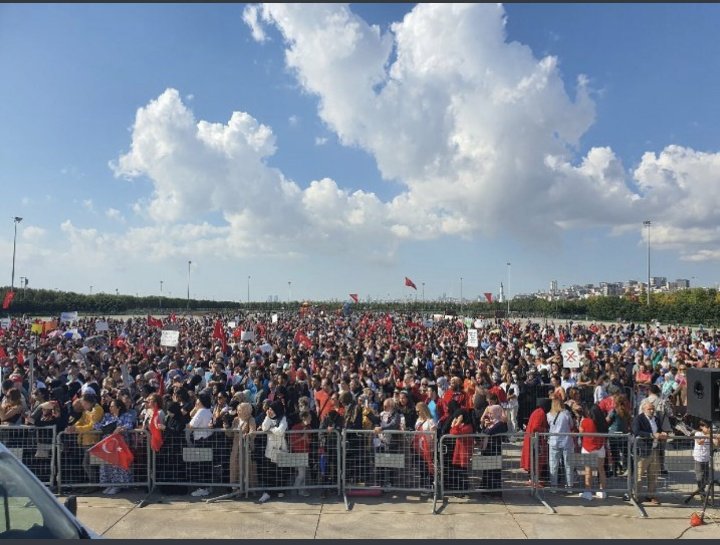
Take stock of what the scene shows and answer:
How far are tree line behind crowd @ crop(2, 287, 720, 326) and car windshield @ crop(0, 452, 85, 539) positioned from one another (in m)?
55.8

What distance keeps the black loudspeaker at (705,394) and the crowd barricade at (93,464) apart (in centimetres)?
818

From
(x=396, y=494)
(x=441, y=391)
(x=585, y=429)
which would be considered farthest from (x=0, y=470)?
(x=441, y=391)

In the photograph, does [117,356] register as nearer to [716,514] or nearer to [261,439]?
[261,439]

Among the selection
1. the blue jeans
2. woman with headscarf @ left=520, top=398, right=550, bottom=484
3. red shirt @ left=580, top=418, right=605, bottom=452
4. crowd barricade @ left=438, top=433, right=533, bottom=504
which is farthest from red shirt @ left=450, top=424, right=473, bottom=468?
red shirt @ left=580, top=418, right=605, bottom=452

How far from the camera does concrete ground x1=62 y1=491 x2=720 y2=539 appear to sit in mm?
7117

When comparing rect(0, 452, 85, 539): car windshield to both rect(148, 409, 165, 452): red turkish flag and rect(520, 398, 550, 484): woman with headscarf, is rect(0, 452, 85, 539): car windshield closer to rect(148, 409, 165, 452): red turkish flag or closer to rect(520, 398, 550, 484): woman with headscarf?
rect(148, 409, 165, 452): red turkish flag

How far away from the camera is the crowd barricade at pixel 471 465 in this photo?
836 centimetres

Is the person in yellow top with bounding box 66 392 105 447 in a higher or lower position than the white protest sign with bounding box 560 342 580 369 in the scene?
lower

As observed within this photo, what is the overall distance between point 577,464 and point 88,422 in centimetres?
807

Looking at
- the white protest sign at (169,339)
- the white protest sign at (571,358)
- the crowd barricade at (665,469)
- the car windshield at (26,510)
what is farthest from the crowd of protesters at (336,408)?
the car windshield at (26,510)

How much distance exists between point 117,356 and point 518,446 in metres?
14.6

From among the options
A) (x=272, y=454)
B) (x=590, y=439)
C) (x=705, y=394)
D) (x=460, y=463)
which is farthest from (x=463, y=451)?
(x=705, y=394)

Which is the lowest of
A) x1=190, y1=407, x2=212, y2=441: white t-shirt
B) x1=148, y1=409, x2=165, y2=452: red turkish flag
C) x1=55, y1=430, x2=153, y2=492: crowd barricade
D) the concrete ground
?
the concrete ground

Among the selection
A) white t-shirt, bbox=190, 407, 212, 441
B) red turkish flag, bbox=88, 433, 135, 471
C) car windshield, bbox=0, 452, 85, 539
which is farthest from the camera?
white t-shirt, bbox=190, 407, 212, 441
